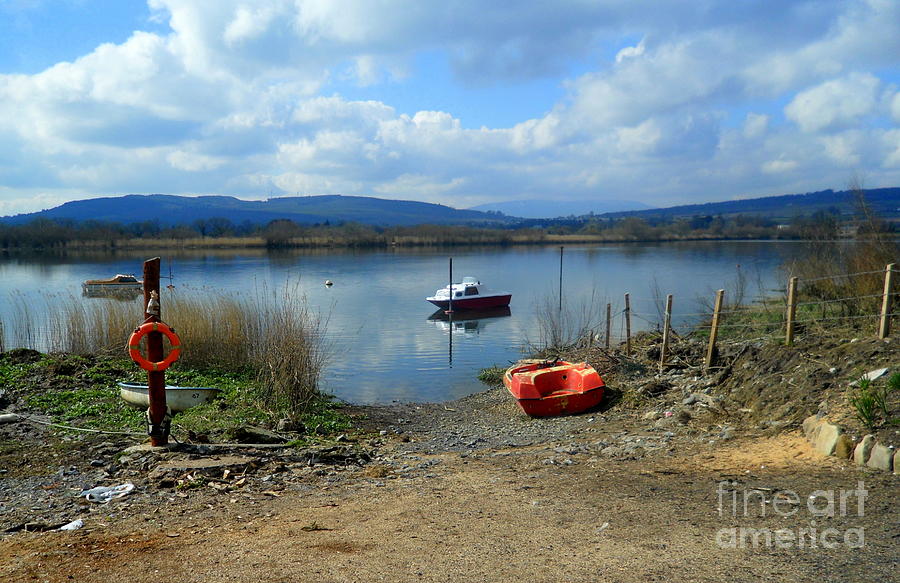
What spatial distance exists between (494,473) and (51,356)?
1122 centimetres

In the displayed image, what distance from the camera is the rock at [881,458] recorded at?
626 centimetres

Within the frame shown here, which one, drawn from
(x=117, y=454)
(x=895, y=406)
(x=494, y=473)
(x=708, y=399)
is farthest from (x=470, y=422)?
(x=895, y=406)

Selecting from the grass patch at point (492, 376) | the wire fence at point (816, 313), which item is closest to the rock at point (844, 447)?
the wire fence at point (816, 313)

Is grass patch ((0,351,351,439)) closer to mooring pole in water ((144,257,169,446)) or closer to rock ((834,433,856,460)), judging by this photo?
mooring pole in water ((144,257,169,446))

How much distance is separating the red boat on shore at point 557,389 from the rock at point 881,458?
587 centimetres

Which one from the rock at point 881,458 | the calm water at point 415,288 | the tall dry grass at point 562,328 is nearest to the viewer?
the rock at point 881,458

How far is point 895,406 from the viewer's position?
7.08 meters

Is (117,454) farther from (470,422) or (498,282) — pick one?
(498,282)

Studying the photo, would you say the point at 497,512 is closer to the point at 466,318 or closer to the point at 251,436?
the point at 251,436

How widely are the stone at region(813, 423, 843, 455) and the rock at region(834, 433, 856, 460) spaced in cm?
3

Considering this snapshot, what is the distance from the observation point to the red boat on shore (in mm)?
12164

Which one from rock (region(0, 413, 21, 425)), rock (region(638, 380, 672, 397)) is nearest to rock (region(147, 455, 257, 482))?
rock (region(0, 413, 21, 425))

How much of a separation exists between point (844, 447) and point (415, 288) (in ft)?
128

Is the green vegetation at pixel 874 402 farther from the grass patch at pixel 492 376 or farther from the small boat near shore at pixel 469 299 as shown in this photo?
the small boat near shore at pixel 469 299
